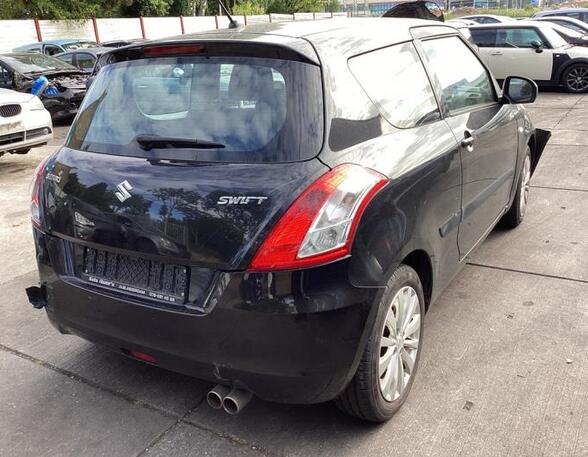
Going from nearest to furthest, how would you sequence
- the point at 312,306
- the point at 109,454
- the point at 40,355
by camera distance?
the point at 312,306 → the point at 109,454 → the point at 40,355

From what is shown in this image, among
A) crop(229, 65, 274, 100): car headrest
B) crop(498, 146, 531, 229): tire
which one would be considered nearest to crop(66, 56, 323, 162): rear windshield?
crop(229, 65, 274, 100): car headrest

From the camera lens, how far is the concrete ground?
2498 mm

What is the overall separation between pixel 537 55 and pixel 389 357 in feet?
41.2

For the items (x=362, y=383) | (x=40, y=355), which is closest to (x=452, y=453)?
(x=362, y=383)

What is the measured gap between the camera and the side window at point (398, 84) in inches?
106

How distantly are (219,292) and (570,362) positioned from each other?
195 centimetres

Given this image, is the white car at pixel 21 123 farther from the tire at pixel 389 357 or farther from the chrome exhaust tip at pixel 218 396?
the tire at pixel 389 357

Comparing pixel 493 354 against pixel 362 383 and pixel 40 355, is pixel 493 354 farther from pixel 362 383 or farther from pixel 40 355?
pixel 40 355

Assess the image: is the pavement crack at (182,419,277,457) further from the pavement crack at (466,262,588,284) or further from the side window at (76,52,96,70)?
the side window at (76,52,96,70)

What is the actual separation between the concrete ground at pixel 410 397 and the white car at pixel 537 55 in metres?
10.3

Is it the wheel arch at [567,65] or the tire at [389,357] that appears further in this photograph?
the wheel arch at [567,65]

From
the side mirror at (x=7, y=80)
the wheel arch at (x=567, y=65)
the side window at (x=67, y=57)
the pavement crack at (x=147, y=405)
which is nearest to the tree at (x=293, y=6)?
the side window at (x=67, y=57)

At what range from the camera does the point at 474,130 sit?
3.41 meters

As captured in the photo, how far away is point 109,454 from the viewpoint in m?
2.50
